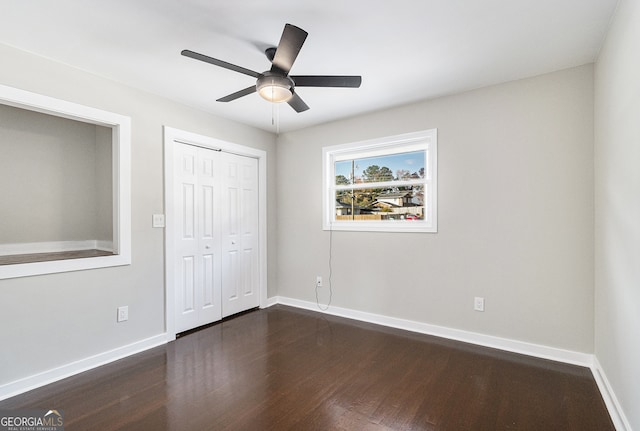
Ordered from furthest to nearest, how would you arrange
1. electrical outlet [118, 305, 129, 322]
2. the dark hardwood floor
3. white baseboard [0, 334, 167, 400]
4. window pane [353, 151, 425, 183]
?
window pane [353, 151, 425, 183] < electrical outlet [118, 305, 129, 322] < white baseboard [0, 334, 167, 400] < the dark hardwood floor

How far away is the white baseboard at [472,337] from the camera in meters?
2.58

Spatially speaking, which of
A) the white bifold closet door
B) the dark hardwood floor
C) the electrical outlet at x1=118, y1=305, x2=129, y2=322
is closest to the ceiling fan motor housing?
the white bifold closet door

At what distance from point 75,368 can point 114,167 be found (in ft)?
5.59

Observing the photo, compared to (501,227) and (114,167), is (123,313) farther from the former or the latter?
(501,227)

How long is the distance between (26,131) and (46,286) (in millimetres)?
1688

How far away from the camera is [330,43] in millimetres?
2201

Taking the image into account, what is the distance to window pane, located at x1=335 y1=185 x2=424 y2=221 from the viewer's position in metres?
3.48

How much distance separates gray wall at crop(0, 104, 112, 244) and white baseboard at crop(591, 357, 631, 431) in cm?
456

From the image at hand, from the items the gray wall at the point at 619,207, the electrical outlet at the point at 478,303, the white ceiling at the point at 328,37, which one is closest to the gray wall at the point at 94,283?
the white ceiling at the point at 328,37

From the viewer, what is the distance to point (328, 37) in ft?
6.98

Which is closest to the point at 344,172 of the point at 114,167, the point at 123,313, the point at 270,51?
the point at 270,51

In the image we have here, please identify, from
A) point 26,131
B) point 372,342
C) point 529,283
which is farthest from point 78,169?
point 529,283

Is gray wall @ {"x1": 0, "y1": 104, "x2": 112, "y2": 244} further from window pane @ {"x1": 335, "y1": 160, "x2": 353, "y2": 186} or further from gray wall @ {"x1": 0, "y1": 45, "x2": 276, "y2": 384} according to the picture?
window pane @ {"x1": 335, "y1": 160, "x2": 353, "y2": 186}

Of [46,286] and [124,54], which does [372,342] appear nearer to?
[46,286]
